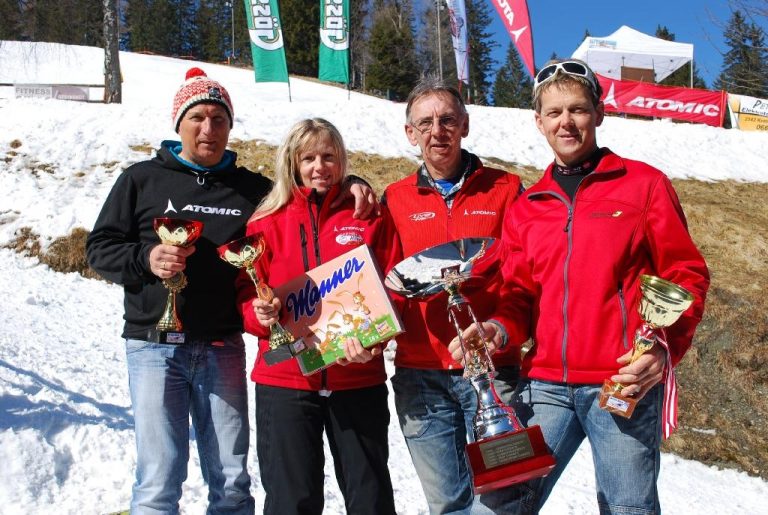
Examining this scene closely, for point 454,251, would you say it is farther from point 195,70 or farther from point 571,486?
point 571,486

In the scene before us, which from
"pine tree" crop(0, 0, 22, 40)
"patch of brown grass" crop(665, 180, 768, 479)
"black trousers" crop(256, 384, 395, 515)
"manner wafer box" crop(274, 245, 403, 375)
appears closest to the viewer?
"manner wafer box" crop(274, 245, 403, 375)

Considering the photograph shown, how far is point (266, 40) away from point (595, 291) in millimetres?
16549

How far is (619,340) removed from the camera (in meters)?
2.23

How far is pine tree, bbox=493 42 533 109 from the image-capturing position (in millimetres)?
66312

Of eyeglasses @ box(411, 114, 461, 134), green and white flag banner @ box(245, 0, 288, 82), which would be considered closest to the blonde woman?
eyeglasses @ box(411, 114, 461, 134)

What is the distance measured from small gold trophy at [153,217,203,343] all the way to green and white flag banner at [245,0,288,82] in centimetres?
1502

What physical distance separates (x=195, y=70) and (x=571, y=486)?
404 cm

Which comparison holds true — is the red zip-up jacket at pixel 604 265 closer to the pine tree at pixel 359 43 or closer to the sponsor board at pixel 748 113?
the sponsor board at pixel 748 113

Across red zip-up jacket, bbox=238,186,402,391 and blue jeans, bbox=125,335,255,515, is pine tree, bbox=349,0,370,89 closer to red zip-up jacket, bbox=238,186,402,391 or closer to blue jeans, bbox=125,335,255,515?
red zip-up jacket, bbox=238,186,402,391

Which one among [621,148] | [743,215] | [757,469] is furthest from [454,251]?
[621,148]

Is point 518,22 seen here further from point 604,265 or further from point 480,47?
point 480,47

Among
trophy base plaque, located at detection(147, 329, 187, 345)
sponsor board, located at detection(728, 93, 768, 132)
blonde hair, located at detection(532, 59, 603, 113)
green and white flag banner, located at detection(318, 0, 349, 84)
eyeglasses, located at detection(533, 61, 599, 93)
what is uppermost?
green and white flag banner, located at detection(318, 0, 349, 84)

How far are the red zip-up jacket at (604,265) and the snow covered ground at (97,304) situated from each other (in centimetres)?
226

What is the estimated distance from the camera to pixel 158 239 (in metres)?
2.89
